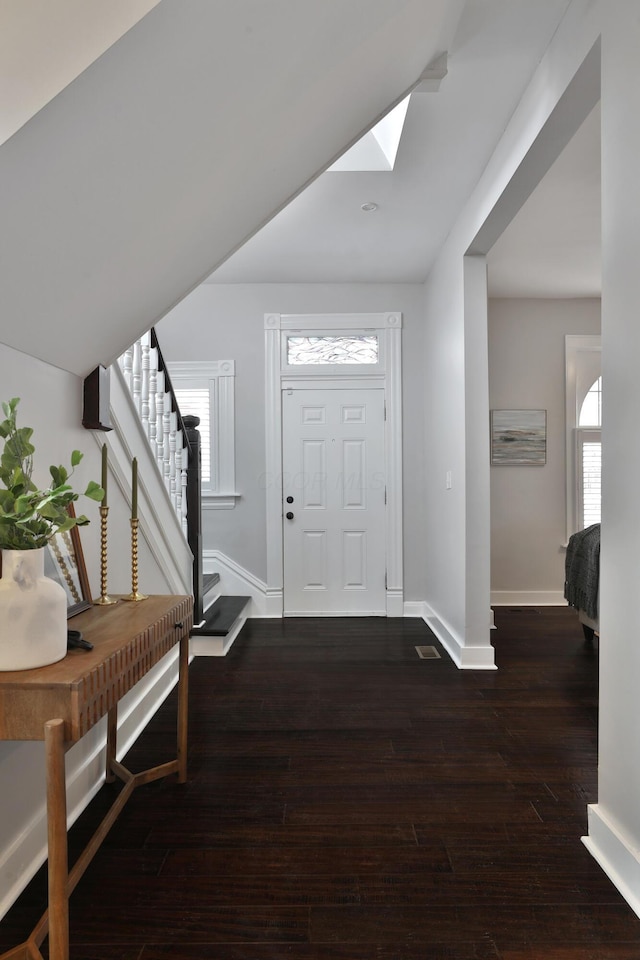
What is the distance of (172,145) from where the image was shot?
62.8 inches

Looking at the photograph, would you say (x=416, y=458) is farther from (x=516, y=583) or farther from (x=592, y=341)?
(x=592, y=341)

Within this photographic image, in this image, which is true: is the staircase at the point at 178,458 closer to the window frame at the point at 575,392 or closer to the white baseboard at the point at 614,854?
the white baseboard at the point at 614,854

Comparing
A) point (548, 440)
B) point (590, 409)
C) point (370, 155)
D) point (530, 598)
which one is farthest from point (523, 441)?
point (370, 155)

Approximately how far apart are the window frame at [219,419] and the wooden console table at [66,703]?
2.92 metres

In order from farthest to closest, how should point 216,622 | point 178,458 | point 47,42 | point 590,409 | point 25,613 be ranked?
point 590,409, point 216,622, point 178,458, point 25,613, point 47,42

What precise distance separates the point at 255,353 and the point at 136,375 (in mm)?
2013

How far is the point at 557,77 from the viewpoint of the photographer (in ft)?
6.85

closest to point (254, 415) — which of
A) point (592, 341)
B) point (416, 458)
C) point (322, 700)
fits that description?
point (416, 458)

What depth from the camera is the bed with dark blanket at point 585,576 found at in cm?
370

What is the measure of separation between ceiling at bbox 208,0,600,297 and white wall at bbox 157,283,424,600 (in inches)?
5.3

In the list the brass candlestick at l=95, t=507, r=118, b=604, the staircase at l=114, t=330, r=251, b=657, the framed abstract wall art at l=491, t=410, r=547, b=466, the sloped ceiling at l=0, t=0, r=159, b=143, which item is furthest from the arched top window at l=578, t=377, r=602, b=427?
the sloped ceiling at l=0, t=0, r=159, b=143

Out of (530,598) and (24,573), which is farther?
(530,598)

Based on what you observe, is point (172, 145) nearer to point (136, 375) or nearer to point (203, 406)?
point (136, 375)

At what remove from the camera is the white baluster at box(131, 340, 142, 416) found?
2869mm
